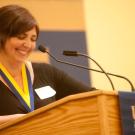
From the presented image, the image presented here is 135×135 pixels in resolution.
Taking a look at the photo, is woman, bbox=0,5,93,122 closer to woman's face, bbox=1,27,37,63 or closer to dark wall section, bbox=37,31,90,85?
woman's face, bbox=1,27,37,63

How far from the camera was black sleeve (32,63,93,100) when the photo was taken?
2295 millimetres

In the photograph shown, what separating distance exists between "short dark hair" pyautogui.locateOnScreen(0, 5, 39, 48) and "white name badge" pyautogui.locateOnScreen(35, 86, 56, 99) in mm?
319

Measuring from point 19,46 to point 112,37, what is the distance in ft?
5.72

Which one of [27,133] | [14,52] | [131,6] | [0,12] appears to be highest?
[131,6]

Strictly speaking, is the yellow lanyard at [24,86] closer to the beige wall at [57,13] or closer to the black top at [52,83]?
the black top at [52,83]

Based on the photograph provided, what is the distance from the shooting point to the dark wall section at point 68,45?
3400mm

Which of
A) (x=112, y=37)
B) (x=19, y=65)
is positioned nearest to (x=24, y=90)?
(x=19, y=65)

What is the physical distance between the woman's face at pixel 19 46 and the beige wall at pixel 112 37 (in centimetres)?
147

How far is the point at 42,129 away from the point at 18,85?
0.77m

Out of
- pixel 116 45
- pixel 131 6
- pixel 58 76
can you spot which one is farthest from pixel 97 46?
pixel 58 76

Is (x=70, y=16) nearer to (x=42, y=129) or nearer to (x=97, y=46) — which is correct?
(x=97, y=46)

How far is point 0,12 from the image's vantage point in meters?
2.21

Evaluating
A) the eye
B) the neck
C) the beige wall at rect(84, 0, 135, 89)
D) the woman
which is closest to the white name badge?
the woman

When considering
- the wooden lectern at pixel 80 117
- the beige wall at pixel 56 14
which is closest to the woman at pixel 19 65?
the wooden lectern at pixel 80 117
